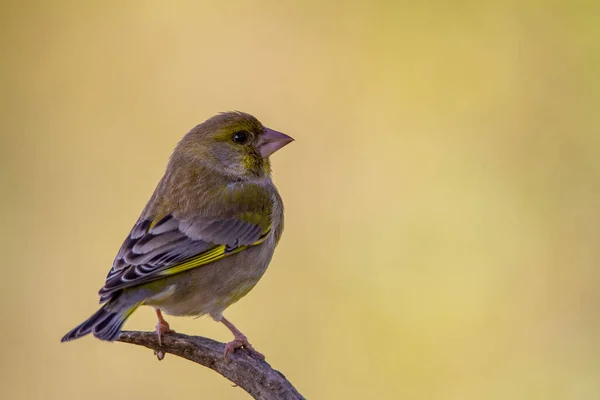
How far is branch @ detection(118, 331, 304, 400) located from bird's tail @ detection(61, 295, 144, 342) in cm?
22

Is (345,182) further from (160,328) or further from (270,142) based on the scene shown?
(160,328)

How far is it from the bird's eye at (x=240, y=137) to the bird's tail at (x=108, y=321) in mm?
1432

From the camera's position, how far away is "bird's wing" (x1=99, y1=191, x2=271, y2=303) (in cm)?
469

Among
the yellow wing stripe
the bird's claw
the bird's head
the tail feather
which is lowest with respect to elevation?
the bird's claw

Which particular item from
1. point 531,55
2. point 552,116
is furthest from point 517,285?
point 531,55

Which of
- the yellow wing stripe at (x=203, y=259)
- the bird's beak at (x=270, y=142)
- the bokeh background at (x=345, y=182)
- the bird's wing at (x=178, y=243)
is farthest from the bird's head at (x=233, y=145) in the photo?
the bokeh background at (x=345, y=182)

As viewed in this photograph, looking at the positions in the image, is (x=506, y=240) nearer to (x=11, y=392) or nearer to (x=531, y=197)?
(x=531, y=197)

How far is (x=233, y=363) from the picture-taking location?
455cm

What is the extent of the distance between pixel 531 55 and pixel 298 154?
2.54m

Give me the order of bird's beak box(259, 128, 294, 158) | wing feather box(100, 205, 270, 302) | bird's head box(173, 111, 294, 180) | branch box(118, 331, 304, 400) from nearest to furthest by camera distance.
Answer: branch box(118, 331, 304, 400) → wing feather box(100, 205, 270, 302) → bird's head box(173, 111, 294, 180) → bird's beak box(259, 128, 294, 158)

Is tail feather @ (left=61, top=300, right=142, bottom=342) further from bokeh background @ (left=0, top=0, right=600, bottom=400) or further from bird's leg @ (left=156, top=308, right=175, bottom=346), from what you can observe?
bokeh background @ (left=0, top=0, right=600, bottom=400)

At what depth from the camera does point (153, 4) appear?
9.45 metres

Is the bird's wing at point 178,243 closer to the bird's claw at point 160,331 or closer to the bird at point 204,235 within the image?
the bird at point 204,235

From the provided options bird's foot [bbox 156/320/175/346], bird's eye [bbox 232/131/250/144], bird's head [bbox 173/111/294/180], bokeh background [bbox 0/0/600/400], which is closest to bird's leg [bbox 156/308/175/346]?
bird's foot [bbox 156/320/175/346]
